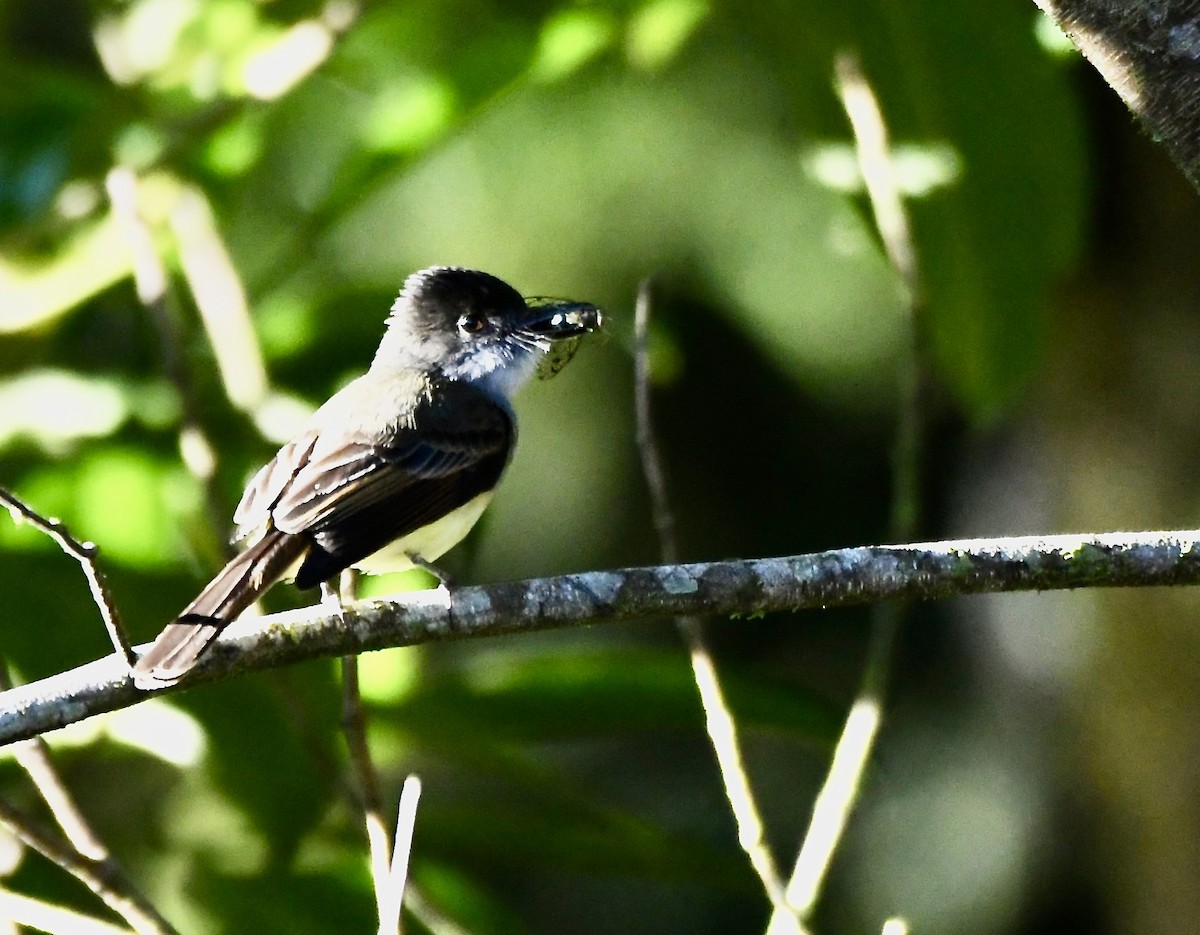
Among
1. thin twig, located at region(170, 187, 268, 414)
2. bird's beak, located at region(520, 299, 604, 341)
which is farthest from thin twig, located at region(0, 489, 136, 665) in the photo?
bird's beak, located at region(520, 299, 604, 341)

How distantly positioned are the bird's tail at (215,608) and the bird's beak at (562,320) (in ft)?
3.51

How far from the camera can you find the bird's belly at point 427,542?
307cm

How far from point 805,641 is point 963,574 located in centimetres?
407

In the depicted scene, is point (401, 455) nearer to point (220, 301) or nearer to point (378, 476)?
point (378, 476)

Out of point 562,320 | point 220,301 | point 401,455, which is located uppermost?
point 220,301

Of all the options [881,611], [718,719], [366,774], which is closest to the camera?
[366,774]

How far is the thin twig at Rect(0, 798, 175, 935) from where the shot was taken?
7.00 ft

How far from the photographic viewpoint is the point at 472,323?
3951 millimetres

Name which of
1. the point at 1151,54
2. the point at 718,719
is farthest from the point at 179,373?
the point at 1151,54

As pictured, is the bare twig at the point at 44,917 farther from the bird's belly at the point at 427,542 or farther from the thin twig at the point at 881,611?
the thin twig at the point at 881,611

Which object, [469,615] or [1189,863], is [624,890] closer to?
[1189,863]

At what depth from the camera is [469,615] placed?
2188 millimetres

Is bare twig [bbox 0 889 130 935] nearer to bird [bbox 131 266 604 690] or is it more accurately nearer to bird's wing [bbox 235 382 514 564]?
bird [bbox 131 266 604 690]

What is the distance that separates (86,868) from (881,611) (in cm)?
175
